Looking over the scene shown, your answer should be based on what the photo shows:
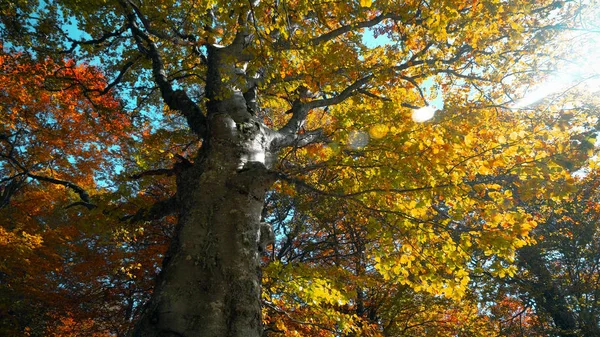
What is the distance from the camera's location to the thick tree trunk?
6.56 ft

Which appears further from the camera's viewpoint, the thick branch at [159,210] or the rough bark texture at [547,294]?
the rough bark texture at [547,294]

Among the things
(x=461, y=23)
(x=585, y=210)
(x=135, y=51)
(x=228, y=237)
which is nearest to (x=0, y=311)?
(x=135, y=51)

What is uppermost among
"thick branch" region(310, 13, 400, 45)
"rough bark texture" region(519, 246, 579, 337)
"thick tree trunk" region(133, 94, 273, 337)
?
"thick branch" region(310, 13, 400, 45)

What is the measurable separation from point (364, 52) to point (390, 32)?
4.60ft

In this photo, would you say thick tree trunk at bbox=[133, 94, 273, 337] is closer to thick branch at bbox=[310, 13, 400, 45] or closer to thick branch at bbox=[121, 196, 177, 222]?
thick branch at bbox=[121, 196, 177, 222]

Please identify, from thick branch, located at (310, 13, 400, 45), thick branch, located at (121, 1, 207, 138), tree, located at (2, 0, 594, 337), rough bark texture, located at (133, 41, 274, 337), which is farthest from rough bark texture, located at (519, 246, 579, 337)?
thick branch, located at (121, 1, 207, 138)

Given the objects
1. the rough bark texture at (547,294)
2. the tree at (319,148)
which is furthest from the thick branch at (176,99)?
the rough bark texture at (547,294)

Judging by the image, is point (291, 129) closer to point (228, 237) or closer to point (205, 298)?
point (228, 237)

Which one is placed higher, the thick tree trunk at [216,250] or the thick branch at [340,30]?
the thick branch at [340,30]

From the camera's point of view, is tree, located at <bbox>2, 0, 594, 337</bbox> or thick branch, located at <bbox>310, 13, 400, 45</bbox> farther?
thick branch, located at <bbox>310, 13, 400, 45</bbox>

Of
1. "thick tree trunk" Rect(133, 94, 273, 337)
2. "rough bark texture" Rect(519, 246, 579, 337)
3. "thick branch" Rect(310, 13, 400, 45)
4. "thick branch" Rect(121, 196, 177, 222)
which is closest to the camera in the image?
"thick tree trunk" Rect(133, 94, 273, 337)

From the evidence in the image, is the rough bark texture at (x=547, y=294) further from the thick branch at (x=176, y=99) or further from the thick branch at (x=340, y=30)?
the thick branch at (x=176, y=99)

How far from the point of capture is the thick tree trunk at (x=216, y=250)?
2.00m

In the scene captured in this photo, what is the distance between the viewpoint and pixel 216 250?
2363mm
